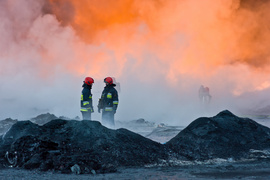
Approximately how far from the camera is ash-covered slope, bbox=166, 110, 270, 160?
728 centimetres

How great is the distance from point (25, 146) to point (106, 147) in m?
1.68

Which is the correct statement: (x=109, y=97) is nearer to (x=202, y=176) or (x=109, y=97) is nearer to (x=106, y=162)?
(x=106, y=162)

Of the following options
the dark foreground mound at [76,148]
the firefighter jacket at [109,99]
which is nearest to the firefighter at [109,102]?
the firefighter jacket at [109,99]

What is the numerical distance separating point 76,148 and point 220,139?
11.8 ft

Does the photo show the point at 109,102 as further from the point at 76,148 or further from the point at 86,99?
the point at 76,148

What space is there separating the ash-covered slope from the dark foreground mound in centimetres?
77

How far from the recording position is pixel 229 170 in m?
5.82

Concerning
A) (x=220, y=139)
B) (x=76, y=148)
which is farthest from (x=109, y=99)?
(x=220, y=139)

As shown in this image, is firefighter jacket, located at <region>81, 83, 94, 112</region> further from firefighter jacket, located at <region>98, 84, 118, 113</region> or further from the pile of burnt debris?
the pile of burnt debris

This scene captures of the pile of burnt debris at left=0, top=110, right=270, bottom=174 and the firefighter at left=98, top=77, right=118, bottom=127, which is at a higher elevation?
the firefighter at left=98, top=77, right=118, bottom=127

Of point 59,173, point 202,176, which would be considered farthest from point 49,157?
point 202,176

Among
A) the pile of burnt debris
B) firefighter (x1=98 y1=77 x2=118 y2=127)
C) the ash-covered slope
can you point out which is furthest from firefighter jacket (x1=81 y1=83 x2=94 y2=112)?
the ash-covered slope

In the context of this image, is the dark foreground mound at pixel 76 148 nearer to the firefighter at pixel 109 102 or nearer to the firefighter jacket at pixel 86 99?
the firefighter jacket at pixel 86 99

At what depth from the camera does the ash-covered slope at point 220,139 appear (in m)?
7.28
